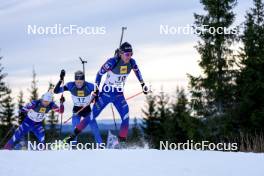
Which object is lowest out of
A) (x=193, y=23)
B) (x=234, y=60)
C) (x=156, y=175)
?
(x=156, y=175)

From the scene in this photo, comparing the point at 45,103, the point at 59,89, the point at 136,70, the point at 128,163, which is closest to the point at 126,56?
the point at 136,70

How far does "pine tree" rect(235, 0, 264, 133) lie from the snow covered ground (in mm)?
25056

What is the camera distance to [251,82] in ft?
108

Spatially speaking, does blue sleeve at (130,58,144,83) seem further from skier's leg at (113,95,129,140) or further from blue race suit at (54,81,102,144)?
blue race suit at (54,81,102,144)

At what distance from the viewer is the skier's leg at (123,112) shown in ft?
37.9

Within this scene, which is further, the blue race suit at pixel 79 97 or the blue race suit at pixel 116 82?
the blue race suit at pixel 79 97

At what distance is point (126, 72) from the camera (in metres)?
11.8

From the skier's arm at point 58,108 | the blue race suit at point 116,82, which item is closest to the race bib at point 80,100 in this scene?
the skier's arm at point 58,108

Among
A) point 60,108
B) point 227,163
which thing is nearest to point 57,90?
point 60,108

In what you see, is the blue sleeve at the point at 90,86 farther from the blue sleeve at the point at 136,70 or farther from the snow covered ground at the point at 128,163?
the snow covered ground at the point at 128,163

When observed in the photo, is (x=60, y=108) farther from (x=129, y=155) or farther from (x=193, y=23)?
(x=193, y=23)

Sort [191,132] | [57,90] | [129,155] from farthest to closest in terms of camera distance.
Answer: [191,132], [57,90], [129,155]

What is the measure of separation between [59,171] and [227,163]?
1.96 metres

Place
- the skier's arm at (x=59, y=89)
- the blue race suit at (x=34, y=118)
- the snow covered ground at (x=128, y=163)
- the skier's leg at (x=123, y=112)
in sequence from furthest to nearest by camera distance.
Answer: the blue race suit at (x=34, y=118) → the skier's arm at (x=59, y=89) → the skier's leg at (x=123, y=112) → the snow covered ground at (x=128, y=163)
